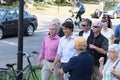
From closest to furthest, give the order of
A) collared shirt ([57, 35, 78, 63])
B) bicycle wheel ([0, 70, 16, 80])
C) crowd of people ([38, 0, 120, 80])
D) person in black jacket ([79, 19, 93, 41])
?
crowd of people ([38, 0, 120, 80]) → collared shirt ([57, 35, 78, 63]) → person in black jacket ([79, 19, 93, 41]) → bicycle wheel ([0, 70, 16, 80])

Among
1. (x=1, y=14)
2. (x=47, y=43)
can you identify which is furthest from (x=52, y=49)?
(x=1, y=14)

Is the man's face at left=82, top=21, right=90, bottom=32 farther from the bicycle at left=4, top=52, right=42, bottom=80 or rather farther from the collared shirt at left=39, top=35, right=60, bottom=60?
the bicycle at left=4, top=52, right=42, bottom=80

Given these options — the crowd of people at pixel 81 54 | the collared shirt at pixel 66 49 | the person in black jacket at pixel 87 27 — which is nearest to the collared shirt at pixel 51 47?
the crowd of people at pixel 81 54

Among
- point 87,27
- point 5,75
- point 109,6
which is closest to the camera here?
point 87,27

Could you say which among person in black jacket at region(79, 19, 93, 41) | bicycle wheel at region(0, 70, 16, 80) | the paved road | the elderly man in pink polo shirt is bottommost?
the paved road

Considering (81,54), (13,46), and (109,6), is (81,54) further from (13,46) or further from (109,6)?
(109,6)

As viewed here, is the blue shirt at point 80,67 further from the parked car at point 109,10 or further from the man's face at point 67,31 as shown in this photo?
the parked car at point 109,10

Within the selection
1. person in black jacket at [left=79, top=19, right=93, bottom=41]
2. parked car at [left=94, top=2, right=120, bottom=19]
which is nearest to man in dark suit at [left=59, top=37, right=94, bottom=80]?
person in black jacket at [left=79, top=19, right=93, bottom=41]

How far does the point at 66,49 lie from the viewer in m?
8.18

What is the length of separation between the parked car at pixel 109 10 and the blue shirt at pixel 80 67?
32.9 metres

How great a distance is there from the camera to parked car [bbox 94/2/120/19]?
41031 millimetres

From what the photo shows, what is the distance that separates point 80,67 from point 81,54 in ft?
0.64

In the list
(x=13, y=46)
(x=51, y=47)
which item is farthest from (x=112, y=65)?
(x=13, y=46)

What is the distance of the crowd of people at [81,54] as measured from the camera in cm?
652
